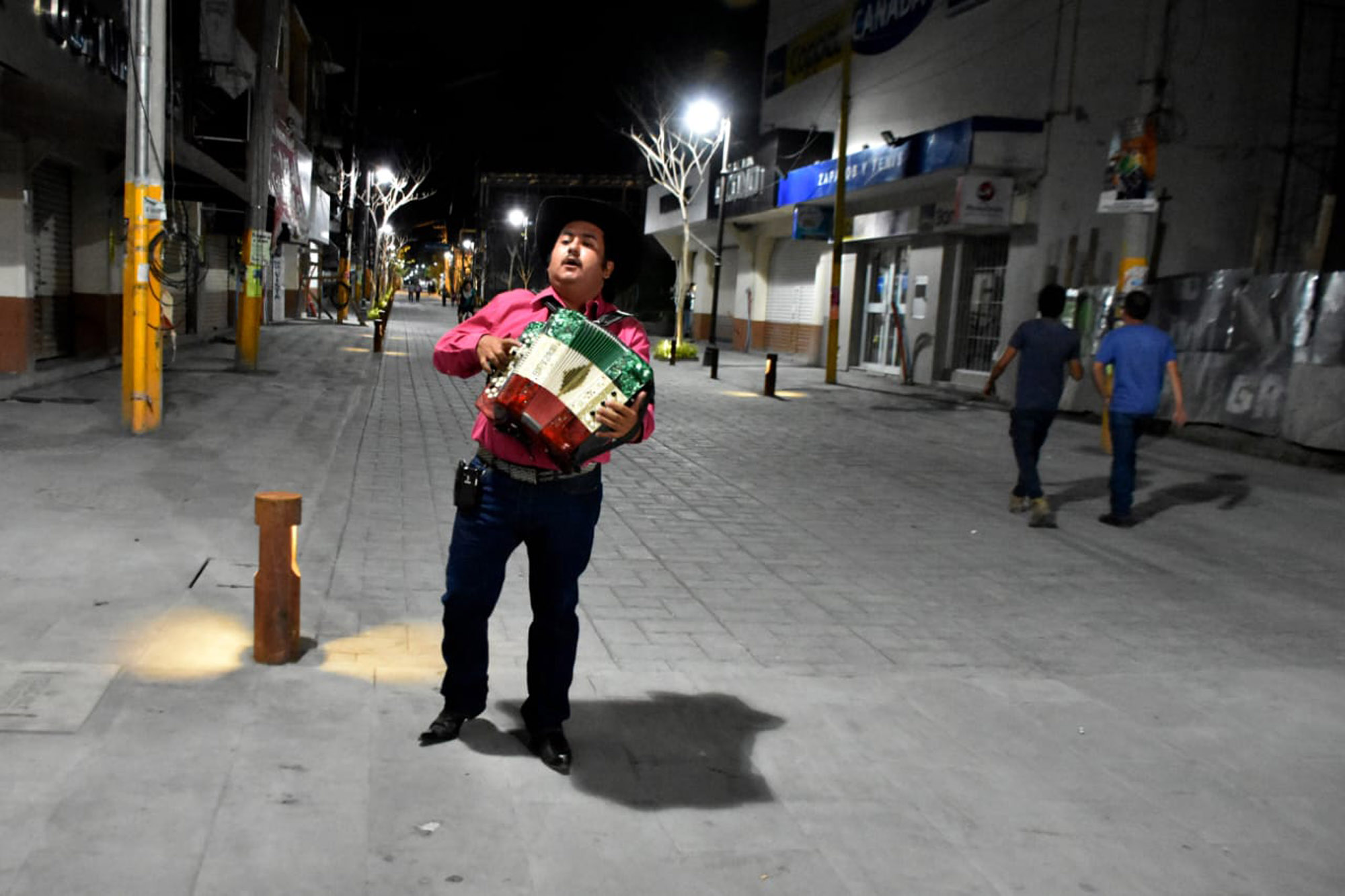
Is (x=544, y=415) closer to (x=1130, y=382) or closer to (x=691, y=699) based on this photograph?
(x=691, y=699)

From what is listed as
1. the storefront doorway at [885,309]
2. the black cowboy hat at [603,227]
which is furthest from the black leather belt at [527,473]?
the storefront doorway at [885,309]

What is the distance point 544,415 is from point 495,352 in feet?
0.92

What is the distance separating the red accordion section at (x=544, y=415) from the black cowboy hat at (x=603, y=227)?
73 cm

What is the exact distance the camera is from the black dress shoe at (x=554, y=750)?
392 cm

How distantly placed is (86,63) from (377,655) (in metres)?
11.0

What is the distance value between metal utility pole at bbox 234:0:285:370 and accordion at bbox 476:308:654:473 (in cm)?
1433

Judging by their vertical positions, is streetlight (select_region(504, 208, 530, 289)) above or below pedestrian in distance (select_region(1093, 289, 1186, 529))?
above

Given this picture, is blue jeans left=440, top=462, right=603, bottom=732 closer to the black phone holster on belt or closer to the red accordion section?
the black phone holster on belt

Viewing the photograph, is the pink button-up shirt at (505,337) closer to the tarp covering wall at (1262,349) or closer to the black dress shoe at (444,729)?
the black dress shoe at (444,729)

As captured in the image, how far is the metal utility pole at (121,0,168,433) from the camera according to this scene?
10031 millimetres

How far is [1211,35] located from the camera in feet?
59.0

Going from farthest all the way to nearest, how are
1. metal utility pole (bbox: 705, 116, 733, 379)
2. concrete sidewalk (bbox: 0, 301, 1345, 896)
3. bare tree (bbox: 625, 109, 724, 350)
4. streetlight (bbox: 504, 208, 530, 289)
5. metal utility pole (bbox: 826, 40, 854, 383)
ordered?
streetlight (bbox: 504, 208, 530, 289)
bare tree (bbox: 625, 109, 724, 350)
metal utility pole (bbox: 705, 116, 733, 379)
metal utility pole (bbox: 826, 40, 854, 383)
concrete sidewalk (bbox: 0, 301, 1345, 896)

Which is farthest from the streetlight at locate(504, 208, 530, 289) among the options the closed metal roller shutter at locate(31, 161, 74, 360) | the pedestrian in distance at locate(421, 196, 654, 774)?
the pedestrian in distance at locate(421, 196, 654, 774)

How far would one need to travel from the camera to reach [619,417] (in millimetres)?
3408
